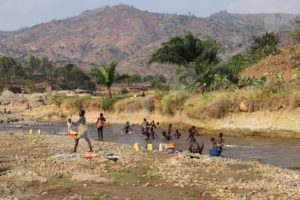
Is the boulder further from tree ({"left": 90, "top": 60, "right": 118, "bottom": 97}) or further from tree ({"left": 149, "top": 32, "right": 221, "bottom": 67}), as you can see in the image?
tree ({"left": 90, "top": 60, "right": 118, "bottom": 97})

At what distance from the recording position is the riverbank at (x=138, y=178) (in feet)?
42.2

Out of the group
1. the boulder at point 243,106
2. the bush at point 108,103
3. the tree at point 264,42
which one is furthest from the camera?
the tree at point 264,42

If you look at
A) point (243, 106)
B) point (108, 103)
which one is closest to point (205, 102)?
point (243, 106)

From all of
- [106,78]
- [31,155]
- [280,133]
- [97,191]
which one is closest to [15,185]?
[97,191]

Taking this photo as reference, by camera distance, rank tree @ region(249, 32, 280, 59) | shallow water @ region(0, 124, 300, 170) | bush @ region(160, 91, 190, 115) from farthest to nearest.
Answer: tree @ region(249, 32, 280, 59), bush @ region(160, 91, 190, 115), shallow water @ region(0, 124, 300, 170)

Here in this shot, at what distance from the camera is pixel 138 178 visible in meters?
14.9

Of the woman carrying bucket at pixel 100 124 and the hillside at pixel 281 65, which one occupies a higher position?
the hillside at pixel 281 65

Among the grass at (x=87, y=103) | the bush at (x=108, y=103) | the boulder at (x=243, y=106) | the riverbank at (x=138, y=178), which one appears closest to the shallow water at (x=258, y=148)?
the boulder at (x=243, y=106)

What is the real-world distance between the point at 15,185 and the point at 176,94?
2650 cm

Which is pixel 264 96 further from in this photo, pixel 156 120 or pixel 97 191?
pixel 97 191

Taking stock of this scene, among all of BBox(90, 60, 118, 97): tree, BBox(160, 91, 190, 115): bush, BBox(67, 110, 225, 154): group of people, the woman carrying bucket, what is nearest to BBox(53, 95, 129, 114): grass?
BBox(90, 60, 118, 97): tree

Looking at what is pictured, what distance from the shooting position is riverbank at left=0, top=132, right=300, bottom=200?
12.9m

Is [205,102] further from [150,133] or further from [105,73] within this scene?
[105,73]

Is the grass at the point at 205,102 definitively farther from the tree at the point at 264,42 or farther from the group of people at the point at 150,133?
the tree at the point at 264,42
